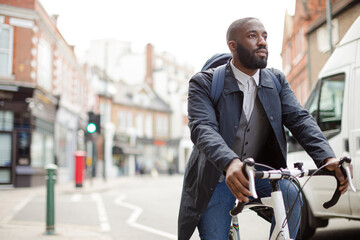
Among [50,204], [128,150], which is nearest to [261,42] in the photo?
[50,204]

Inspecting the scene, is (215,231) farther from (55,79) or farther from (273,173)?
(55,79)

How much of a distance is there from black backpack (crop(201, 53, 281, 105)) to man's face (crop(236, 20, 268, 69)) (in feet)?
0.64

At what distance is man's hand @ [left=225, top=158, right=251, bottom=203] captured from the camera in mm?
2121

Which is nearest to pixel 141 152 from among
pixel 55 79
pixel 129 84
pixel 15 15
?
pixel 129 84

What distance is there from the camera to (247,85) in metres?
2.83

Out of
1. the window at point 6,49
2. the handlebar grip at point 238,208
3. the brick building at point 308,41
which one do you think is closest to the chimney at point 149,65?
the window at point 6,49

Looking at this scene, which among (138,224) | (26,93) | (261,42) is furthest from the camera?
(26,93)

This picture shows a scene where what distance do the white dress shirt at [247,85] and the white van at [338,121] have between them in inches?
105

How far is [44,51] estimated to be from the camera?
2242cm

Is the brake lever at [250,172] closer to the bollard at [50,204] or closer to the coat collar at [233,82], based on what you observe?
the coat collar at [233,82]

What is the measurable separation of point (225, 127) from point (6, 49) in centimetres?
1799

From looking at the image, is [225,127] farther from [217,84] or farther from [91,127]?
[91,127]

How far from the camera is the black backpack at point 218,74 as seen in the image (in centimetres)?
273

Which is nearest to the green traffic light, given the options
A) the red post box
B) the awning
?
the red post box
